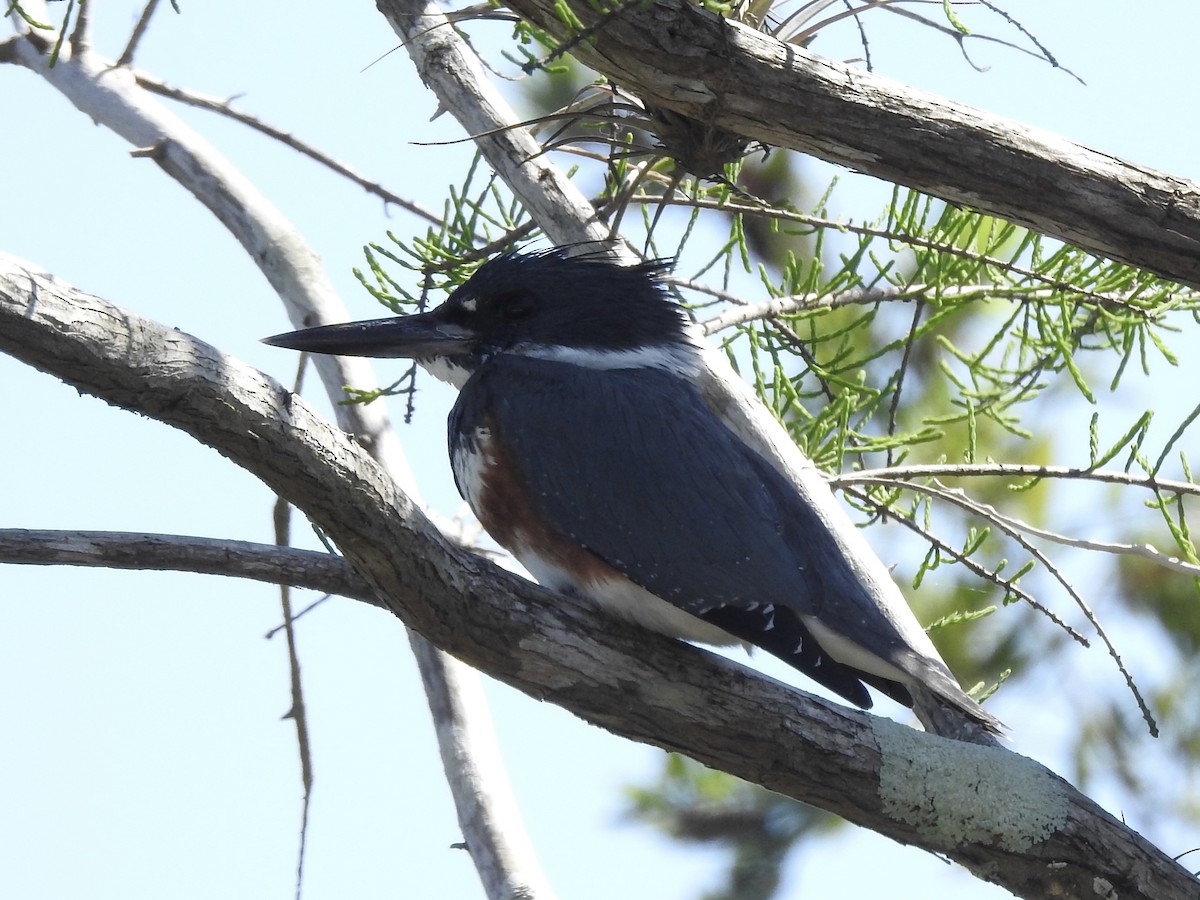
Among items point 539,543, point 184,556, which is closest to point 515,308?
point 539,543

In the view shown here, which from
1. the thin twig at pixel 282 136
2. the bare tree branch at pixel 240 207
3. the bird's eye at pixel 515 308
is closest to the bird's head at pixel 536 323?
the bird's eye at pixel 515 308

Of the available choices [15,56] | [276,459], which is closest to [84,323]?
[276,459]

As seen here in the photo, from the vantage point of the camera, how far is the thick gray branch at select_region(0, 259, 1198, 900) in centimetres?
211

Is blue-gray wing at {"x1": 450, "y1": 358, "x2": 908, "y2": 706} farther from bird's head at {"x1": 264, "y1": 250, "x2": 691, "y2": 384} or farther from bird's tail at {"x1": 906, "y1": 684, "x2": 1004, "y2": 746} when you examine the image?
bird's head at {"x1": 264, "y1": 250, "x2": 691, "y2": 384}

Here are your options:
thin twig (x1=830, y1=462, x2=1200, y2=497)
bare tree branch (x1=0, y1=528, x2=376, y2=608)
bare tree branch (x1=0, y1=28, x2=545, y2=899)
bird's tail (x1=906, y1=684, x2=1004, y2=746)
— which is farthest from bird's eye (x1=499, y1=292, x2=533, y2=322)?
bird's tail (x1=906, y1=684, x2=1004, y2=746)

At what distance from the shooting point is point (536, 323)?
3094mm

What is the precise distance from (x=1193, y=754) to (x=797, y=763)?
344cm

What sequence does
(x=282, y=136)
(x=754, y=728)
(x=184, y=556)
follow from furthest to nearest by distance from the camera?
(x=282, y=136)
(x=754, y=728)
(x=184, y=556)

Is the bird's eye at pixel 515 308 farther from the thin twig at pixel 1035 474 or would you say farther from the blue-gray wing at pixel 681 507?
the thin twig at pixel 1035 474

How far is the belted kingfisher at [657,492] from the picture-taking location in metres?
2.53

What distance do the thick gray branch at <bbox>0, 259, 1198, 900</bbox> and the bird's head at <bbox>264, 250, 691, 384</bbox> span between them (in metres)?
0.84

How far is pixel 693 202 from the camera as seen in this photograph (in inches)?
124

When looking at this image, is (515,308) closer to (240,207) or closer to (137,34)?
(240,207)

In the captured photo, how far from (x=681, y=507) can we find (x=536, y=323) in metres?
0.68
